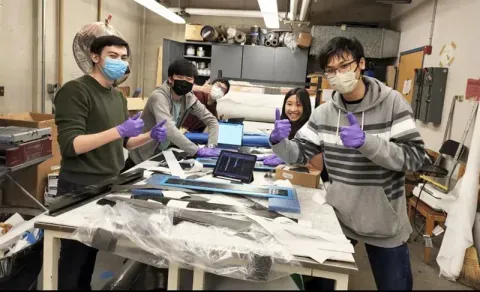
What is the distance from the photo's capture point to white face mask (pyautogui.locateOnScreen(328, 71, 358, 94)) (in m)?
1.57

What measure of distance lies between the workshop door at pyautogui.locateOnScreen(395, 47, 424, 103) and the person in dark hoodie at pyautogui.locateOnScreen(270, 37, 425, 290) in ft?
11.6

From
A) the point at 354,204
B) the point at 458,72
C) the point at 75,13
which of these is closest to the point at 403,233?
the point at 354,204

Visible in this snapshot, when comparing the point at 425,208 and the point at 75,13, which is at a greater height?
the point at 75,13

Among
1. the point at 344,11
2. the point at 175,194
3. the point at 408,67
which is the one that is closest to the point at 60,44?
the point at 175,194

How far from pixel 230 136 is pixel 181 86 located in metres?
0.51

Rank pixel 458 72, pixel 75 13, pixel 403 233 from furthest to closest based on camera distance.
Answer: pixel 75 13 → pixel 458 72 → pixel 403 233

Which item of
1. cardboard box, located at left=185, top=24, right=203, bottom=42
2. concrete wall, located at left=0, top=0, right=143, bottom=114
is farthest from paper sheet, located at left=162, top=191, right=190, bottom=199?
cardboard box, located at left=185, top=24, right=203, bottom=42

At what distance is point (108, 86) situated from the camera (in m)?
1.78

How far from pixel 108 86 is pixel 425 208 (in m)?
2.68

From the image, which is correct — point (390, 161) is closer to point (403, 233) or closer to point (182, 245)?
point (403, 233)

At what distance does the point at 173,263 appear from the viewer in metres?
1.19

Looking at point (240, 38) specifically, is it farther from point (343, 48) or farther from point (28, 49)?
→ point (343, 48)

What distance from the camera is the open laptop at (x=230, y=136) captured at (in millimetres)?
2875

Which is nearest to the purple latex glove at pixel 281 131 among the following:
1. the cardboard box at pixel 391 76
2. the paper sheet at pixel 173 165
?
the paper sheet at pixel 173 165
